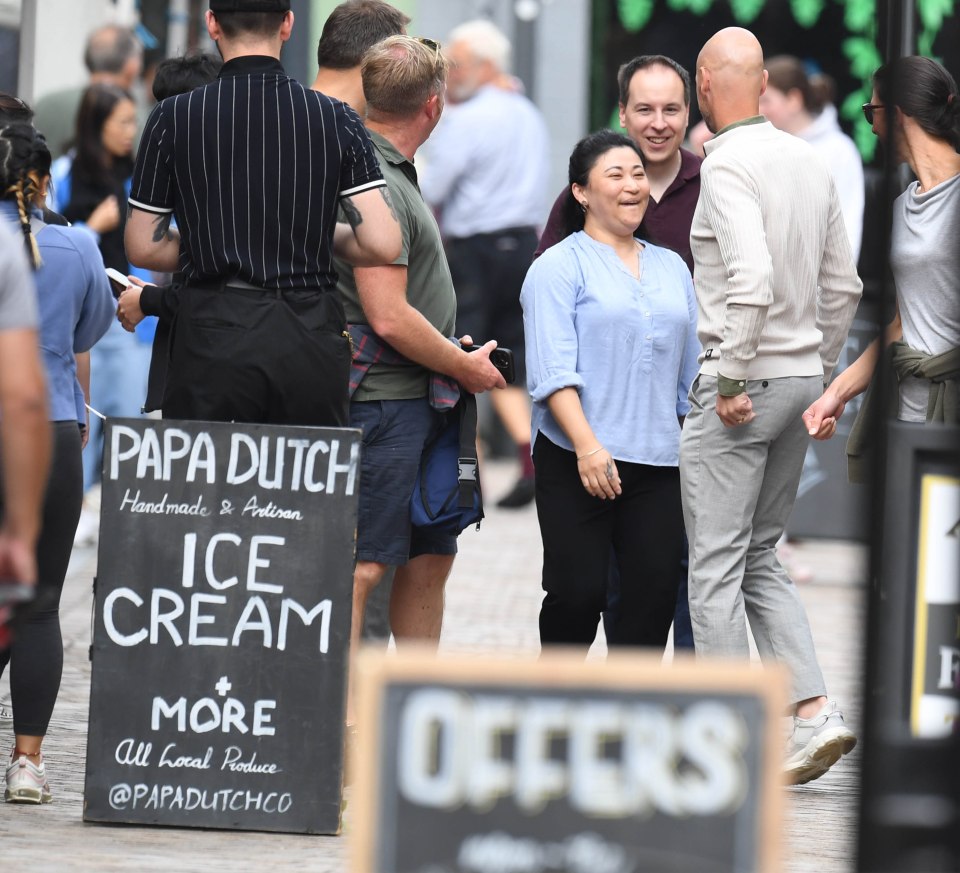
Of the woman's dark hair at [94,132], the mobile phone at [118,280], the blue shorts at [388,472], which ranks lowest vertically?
the blue shorts at [388,472]

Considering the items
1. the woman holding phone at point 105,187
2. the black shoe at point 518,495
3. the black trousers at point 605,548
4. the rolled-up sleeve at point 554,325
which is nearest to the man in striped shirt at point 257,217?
the rolled-up sleeve at point 554,325

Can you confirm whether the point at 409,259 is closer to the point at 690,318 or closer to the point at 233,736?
the point at 690,318

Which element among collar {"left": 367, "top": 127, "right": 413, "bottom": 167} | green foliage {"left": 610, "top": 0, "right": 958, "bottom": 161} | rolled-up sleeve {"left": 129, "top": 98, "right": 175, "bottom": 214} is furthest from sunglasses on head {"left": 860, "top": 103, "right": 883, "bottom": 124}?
green foliage {"left": 610, "top": 0, "right": 958, "bottom": 161}

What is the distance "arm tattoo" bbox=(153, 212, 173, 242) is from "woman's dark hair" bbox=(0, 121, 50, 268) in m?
0.31

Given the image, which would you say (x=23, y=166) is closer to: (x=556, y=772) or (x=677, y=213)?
(x=677, y=213)

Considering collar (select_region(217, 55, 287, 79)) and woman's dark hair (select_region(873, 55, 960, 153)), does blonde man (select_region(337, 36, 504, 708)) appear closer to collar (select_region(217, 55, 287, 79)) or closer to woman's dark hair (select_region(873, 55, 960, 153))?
collar (select_region(217, 55, 287, 79))

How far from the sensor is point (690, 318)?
5.92 m

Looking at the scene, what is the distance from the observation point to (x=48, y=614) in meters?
5.29

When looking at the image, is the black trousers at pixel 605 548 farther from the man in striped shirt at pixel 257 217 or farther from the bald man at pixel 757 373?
the man in striped shirt at pixel 257 217

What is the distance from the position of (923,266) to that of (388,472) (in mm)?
1623

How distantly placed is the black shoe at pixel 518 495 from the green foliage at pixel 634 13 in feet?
15.3

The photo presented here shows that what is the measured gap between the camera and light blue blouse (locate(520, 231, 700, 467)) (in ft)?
18.9

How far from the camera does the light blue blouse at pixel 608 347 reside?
5746 millimetres

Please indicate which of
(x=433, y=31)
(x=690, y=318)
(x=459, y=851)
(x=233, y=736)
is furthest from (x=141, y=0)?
(x=459, y=851)
